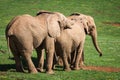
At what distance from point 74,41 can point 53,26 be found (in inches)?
76.1

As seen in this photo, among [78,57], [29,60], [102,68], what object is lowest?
[102,68]

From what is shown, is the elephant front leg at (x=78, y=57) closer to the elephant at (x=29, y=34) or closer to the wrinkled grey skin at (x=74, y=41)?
the wrinkled grey skin at (x=74, y=41)

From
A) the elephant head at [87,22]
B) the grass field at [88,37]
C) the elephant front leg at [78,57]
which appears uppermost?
the elephant head at [87,22]

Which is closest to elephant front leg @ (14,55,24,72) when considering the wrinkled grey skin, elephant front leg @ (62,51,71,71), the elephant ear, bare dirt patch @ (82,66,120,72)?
the elephant ear

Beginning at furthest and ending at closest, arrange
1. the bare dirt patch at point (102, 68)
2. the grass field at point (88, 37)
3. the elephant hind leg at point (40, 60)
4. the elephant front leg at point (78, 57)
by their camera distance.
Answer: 1. the bare dirt patch at point (102, 68)
2. the elephant front leg at point (78, 57)
3. the elephant hind leg at point (40, 60)
4. the grass field at point (88, 37)

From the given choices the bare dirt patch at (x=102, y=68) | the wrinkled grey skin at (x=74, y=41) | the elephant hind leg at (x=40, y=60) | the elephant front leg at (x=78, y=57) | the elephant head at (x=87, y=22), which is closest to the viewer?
the elephant hind leg at (x=40, y=60)

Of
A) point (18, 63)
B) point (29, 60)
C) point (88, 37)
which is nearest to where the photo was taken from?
point (29, 60)

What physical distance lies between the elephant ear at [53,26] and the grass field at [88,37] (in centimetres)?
157

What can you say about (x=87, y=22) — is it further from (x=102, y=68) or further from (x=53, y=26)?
(x=53, y=26)

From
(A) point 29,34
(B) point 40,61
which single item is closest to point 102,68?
(B) point 40,61

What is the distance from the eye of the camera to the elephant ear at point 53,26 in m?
15.7

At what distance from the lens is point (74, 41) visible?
17594 millimetres

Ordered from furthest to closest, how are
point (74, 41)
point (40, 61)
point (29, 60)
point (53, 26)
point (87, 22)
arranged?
point (87, 22)
point (74, 41)
point (40, 61)
point (53, 26)
point (29, 60)

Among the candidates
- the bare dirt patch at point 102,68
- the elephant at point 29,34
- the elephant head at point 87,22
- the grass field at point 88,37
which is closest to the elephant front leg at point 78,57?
the bare dirt patch at point 102,68
